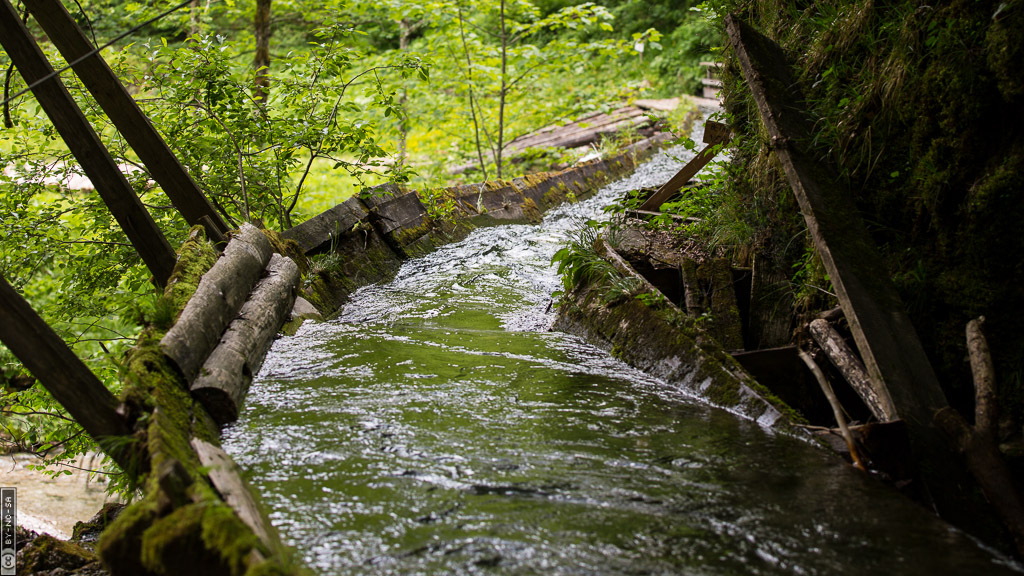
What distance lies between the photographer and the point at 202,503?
2268 millimetres

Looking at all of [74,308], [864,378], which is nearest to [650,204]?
[864,378]

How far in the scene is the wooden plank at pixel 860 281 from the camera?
3041mm

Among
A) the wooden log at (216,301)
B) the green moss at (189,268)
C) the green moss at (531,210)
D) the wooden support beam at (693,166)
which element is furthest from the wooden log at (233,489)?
the green moss at (531,210)

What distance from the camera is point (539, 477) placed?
3016 millimetres

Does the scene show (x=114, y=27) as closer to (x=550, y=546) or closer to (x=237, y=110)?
(x=237, y=110)

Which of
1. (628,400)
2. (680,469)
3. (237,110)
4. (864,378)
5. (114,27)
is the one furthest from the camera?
(114,27)

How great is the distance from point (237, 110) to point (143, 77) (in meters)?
1.11

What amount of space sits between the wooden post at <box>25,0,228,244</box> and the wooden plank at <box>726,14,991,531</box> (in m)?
4.24

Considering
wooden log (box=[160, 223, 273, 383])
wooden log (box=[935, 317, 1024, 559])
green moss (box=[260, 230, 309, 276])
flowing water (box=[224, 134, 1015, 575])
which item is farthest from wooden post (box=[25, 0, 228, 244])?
wooden log (box=[935, 317, 1024, 559])

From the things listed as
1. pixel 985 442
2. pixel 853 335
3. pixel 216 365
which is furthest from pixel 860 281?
pixel 216 365

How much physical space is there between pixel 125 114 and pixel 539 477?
4.66 metres

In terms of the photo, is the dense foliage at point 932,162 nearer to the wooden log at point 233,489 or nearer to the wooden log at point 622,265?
the wooden log at point 622,265

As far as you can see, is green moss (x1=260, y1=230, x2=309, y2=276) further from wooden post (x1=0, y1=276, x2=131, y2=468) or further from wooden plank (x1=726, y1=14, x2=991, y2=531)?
wooden plank (x1=726, y1=14, x2=991, y2=531)

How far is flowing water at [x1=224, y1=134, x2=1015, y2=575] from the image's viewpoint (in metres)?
2.43
